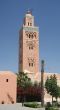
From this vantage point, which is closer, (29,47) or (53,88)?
(53,88)

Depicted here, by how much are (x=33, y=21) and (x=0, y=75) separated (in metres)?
33.2

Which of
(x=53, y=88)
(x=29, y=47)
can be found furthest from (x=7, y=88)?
(x=29, y=47)

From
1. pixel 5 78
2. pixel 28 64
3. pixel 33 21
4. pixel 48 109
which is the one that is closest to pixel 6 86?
pixel 5 78

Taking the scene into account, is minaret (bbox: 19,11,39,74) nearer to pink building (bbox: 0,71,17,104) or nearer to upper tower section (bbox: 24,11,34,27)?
upper tower section (bbox: 24,11,34,27)

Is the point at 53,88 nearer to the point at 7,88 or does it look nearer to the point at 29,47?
the point at 7,88

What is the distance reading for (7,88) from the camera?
186 ft

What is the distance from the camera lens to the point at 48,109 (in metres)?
36.8

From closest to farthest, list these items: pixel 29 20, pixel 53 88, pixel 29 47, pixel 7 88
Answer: pixel 7 88 < pixel 53 88 < pixel 29 47 < pixel 29 20

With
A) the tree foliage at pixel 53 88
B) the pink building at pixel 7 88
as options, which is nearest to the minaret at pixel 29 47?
the tree foliage at pixel 53 88

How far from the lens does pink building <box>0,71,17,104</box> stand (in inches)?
2205

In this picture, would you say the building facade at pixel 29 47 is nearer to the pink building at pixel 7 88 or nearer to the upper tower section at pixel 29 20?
the upper tower section at pixel 29 20

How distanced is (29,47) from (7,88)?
100.0ft

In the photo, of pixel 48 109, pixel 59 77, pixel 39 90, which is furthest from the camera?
pixel 59 77

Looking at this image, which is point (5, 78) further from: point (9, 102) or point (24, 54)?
point (24, 54)
